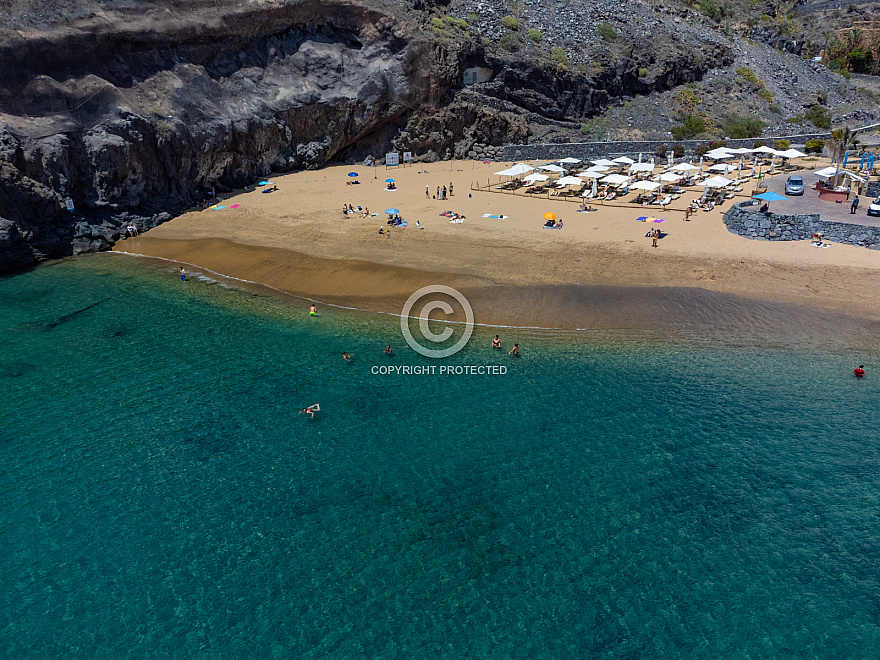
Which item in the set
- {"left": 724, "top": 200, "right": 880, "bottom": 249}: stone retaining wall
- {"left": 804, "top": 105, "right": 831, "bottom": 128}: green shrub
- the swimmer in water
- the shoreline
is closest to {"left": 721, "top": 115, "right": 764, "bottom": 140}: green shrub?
{"left": 804, "top": 105, "right": 831, "bottom": 128}: green shrub

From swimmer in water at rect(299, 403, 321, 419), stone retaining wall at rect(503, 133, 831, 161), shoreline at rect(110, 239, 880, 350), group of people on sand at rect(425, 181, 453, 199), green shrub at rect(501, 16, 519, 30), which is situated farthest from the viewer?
green shrub at rect(501, 16, 519, 30)

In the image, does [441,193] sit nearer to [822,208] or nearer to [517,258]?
[517,258]

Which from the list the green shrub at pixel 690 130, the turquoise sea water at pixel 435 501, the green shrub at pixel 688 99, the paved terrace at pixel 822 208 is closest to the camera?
the turquoise sea water at pixel 435 501

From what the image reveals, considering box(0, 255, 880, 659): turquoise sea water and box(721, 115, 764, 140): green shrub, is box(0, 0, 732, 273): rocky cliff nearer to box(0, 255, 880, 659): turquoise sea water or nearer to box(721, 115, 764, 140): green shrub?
box(721, 115, 764, 140): green shrub

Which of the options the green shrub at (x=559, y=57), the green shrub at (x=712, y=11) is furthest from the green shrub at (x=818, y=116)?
the green shrub at (x=559, y=57)

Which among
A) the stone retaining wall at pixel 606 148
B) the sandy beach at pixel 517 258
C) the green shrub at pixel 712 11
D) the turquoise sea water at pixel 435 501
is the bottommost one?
the turquoise sea water at pixel 435 501

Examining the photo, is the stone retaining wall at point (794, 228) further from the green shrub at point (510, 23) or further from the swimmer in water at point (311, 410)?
the green shrub at point (510, 23)

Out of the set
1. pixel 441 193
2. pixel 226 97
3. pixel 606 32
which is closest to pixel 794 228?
pixel 441 193
